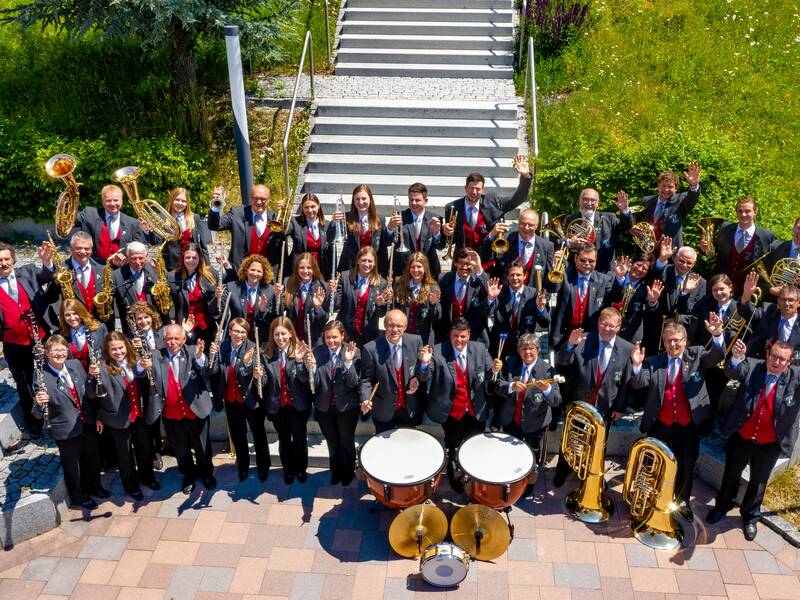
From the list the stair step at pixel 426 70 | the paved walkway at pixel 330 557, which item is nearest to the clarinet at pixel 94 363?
the paved walkway at pixel 330 557

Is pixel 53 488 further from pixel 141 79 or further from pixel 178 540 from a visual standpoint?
pixel 141 79

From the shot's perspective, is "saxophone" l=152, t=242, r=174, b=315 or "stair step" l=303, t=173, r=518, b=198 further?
"stair step" l=303, t=173, r=518, b=198

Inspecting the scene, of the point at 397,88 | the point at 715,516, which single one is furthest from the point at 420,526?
the point at 397,88

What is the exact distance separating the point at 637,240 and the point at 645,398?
1.88m

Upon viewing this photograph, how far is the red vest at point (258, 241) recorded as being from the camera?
8.80 meters

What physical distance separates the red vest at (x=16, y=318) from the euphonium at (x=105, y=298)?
656mm

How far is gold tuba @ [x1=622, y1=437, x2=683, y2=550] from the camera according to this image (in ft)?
22.4

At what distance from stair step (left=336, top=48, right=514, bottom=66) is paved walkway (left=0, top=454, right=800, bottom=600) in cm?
900

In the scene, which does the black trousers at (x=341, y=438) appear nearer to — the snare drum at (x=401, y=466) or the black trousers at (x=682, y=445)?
the snare drum at (x=401, y=466)

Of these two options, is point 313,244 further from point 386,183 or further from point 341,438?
point 386,183

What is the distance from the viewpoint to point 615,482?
800 cm

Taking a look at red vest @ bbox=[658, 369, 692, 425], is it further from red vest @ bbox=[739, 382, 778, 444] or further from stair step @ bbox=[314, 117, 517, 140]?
stair step @ bbox=[314, 117, 517, 140]

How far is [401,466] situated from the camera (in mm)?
6922

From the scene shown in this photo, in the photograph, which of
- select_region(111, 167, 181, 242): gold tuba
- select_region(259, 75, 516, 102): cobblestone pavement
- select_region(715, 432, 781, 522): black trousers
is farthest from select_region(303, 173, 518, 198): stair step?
select_region(715, 432, 781, 522): black trousers
